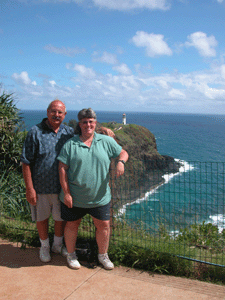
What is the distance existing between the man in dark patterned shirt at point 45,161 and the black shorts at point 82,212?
0.73ft

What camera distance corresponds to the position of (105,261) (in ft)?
11.3

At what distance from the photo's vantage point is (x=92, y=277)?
127 inches

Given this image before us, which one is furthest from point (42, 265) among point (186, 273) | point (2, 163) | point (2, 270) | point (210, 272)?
point (2, 163)

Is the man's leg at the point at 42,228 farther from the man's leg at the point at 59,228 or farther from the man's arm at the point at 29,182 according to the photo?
the man's arm at the point at 29,182

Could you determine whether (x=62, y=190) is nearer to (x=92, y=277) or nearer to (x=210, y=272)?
(x=92, y=277)

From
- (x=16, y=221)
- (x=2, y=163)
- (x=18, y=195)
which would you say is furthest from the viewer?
(x=2, y=163)

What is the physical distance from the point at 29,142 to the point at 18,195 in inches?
105

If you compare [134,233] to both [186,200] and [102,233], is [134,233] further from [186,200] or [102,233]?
[186,200]

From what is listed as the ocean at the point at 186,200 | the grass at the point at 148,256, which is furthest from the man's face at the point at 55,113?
the grass at the point at 148,256

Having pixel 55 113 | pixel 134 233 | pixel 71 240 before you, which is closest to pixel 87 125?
pixel 55 113

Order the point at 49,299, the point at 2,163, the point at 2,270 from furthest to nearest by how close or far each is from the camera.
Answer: the point at 2,163
the point at 2,270
the point at 49,299

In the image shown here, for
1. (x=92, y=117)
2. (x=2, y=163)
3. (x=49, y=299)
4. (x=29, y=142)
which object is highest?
(x=92, y=117)

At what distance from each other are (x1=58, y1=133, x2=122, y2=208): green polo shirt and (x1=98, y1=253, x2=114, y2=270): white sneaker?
0.69 m

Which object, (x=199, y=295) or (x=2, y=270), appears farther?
(x=2, y=270)
